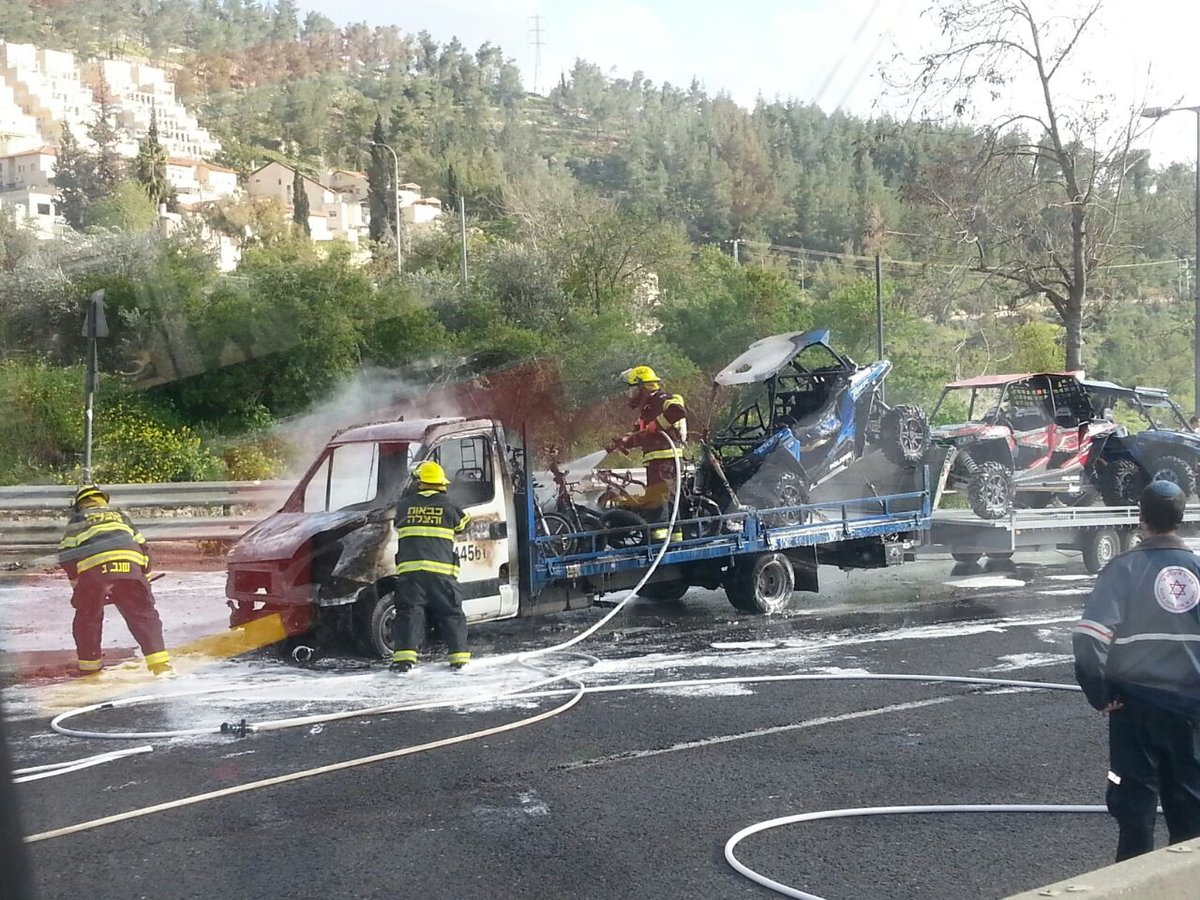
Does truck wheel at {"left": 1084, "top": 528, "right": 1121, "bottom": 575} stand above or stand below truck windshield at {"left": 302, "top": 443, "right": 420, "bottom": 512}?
below

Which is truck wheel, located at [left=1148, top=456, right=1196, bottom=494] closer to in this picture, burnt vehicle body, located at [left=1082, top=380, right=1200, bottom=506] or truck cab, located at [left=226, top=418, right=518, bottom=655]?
burnt vehicle body, located at [left=1082, top=380, right=1200, bottom=506]

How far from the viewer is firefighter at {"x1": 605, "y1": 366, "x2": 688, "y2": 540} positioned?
11.4 meters

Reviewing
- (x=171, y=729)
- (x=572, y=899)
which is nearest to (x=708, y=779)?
(x=572, y=899)

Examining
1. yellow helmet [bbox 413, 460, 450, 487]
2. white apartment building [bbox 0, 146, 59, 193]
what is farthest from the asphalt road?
white apartment building [bbox 0, 146, 59, 193]

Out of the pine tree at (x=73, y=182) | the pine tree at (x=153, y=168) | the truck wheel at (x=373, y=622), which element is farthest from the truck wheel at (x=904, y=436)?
the pine tree at (x=153, y=168)

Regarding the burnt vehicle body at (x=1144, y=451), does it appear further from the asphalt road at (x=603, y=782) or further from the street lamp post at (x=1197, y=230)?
the asphalt road at (x=603, y=782)

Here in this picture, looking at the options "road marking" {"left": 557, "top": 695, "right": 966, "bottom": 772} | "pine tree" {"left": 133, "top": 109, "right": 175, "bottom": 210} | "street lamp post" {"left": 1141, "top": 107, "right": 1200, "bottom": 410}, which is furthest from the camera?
"street lamp post" {"left": 1141, "top": 107, "right": 1200, "bottom": 410}

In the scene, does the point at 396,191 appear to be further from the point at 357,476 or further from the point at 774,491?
the point at 357,476

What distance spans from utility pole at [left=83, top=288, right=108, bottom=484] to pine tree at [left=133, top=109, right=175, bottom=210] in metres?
4.10

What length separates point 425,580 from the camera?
9.17 m

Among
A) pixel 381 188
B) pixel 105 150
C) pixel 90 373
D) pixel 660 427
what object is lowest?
pixel 660 427

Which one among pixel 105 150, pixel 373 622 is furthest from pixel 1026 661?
pixel 105 150

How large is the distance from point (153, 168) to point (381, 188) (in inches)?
173

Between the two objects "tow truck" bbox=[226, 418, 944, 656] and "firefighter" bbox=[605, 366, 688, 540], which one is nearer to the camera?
"tow truck" bbox=[226, 418, 944, 656]
